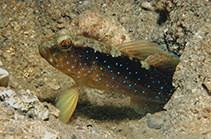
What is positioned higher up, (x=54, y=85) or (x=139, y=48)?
(x=139, y=48)

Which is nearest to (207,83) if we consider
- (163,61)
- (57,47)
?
(163,61)

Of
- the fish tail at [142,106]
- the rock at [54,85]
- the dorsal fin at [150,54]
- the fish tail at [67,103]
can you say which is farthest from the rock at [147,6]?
the rock at [54,85]

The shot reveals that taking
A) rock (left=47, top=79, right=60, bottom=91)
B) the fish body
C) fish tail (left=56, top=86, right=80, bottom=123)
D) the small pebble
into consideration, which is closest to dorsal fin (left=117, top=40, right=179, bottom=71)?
the fish body

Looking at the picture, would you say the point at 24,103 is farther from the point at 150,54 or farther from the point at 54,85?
the point at 150,54

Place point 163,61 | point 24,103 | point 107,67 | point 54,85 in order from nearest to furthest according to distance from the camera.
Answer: point 24,103
point 107,67
point 163,61
point 54,85

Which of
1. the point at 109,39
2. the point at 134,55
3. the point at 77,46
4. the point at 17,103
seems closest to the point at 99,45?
the point at 77,46

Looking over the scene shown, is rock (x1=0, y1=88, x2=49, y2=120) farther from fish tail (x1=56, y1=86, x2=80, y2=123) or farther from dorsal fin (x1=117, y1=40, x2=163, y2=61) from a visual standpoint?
dorsal fin (x1=117, y1=40, x2=163, y2=61)

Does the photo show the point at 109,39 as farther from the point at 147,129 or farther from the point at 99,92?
the point at 147,129

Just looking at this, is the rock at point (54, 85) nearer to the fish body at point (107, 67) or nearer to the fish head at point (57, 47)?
the fish body at point (107, 67)
